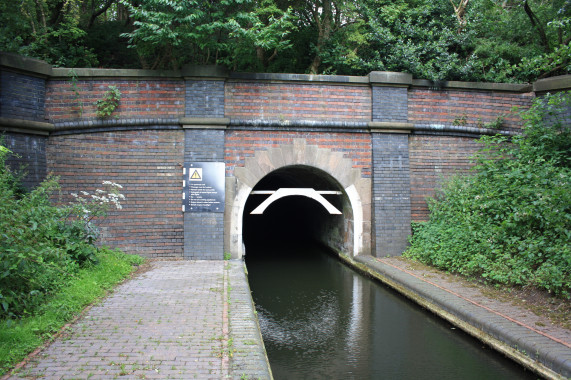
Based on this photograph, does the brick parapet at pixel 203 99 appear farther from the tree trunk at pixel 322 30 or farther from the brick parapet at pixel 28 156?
the tree trunk at pixel 322 30

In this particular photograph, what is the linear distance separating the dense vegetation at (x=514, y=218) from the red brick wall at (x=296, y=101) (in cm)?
251

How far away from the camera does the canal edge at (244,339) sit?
3334 mm

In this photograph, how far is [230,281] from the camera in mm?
6352

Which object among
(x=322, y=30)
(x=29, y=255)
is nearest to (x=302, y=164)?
(x=322, y=30)

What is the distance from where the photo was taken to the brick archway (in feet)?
27.3

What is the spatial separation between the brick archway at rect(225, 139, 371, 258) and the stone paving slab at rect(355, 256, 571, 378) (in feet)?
6.15

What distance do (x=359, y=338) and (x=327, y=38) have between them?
7812 millimetres

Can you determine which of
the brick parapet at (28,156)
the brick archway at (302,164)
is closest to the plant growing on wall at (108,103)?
the brick parapet at (28,156)

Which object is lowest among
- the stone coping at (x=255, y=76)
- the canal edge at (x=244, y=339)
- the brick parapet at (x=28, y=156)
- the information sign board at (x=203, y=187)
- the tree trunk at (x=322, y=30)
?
the canal edge at (x=244, y=339)

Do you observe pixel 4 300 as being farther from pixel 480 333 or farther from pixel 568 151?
pixel 568 151

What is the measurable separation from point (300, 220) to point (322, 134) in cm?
747

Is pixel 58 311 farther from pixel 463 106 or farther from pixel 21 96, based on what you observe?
pixel 463 106

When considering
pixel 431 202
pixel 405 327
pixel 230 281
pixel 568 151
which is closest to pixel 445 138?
pixel 431 202

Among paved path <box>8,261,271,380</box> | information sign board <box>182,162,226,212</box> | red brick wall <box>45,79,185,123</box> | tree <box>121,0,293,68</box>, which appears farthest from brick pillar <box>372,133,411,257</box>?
red brick wall <box>45,79,185,123</box>
